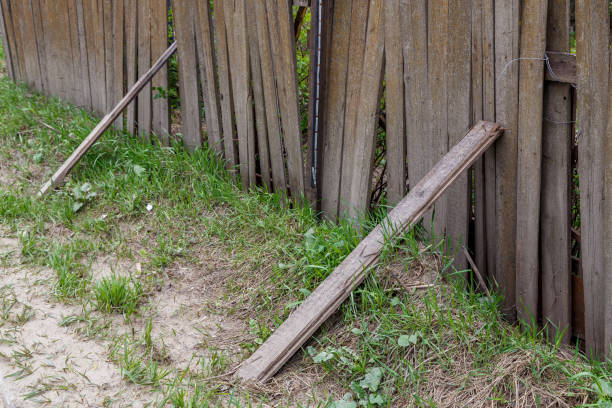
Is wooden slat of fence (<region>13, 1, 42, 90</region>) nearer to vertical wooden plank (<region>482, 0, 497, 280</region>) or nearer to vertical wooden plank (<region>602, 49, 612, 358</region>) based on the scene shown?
vertical wooden plank (<region>482, 0, 497, 280</region>)

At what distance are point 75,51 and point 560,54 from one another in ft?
15.7

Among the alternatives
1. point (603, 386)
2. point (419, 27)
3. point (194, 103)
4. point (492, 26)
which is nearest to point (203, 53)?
point (194, 103)

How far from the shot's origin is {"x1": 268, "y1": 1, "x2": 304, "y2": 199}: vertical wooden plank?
3789 millimetres

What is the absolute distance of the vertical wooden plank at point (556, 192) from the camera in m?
2.62

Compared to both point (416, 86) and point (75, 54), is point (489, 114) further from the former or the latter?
point (75, 54)

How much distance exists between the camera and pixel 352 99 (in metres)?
3.59

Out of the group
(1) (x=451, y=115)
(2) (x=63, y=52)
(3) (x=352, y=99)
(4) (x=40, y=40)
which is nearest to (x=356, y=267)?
(1) (x=451, y=115)

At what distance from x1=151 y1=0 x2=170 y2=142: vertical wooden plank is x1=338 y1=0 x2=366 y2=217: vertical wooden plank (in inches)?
71.7

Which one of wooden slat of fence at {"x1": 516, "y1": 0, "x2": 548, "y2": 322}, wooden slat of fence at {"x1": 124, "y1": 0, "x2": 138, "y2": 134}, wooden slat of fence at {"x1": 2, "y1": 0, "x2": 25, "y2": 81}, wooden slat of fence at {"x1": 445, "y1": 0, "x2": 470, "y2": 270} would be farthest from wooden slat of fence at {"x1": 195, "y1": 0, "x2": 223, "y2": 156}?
wooden slat of fence at {"x1": 2, "y1": 0, "x2": 25, "y2": 81}

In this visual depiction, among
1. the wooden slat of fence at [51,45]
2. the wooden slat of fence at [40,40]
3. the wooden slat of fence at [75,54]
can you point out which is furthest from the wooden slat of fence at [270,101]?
the wooden slat of fence at [40,40]

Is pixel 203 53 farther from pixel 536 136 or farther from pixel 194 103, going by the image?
pixel 536 136

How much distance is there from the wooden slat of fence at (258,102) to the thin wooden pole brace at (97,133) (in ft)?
2.94

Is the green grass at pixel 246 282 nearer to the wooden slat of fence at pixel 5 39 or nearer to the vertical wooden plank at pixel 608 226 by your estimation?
the vertical wooden plank at pixel 608 226

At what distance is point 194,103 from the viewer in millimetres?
4688
